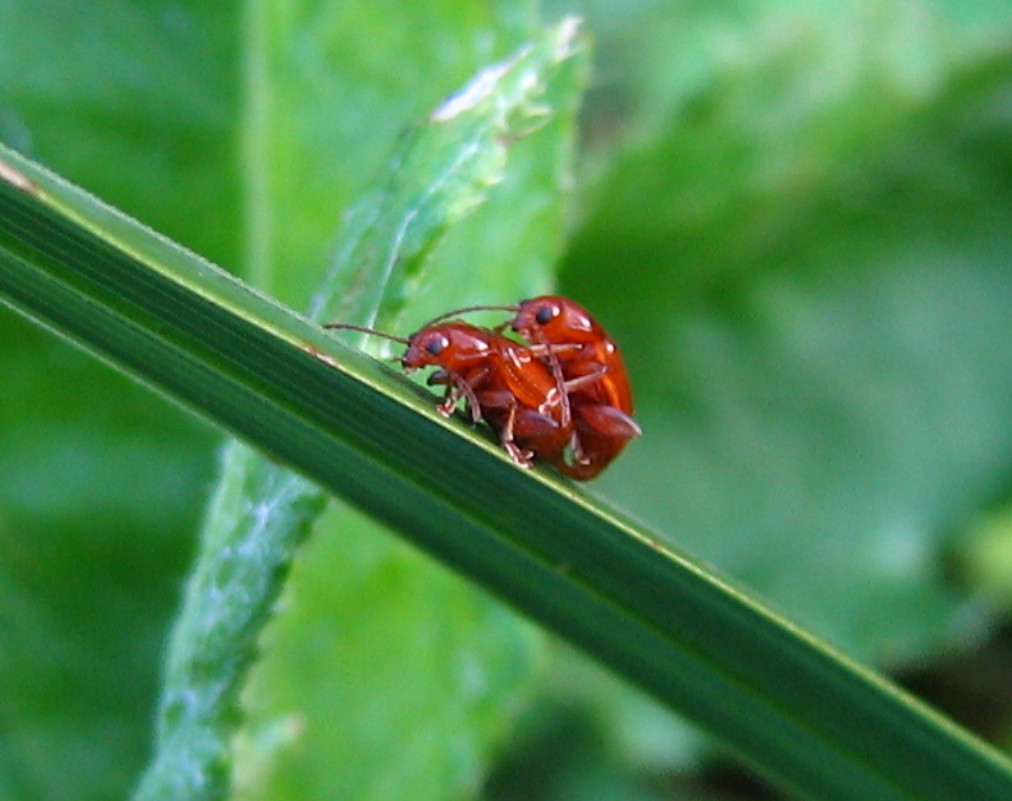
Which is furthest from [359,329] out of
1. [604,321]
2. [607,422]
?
[604,321]

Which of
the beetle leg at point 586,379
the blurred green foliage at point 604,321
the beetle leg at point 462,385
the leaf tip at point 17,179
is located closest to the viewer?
the leaf tip at point 17,179

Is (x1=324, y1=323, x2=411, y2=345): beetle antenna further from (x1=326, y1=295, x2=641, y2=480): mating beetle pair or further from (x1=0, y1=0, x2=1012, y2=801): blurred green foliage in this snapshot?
(x1=0, y1=0, x2=1012, y2=801): blurred green foliage

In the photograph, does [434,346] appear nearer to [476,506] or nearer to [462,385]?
[462,385]

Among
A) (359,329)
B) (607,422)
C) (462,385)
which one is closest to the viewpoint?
(359,329)

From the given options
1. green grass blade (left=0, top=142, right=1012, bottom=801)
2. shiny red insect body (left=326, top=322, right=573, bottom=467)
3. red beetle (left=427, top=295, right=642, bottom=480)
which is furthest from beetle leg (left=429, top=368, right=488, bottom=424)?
green grass blade (left=0, top=142, right=1012, bottom=801)

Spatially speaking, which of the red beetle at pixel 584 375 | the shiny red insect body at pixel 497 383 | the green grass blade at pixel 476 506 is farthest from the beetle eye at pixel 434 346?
the green grass blade at pixel 476 506

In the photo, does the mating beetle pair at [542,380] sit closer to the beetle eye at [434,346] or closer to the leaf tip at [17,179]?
the beetle eye at [434,346]
